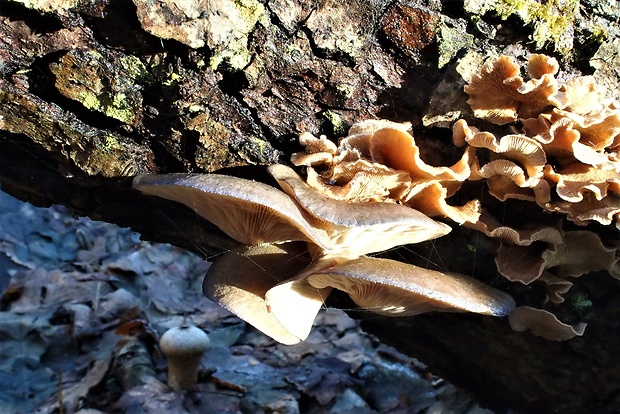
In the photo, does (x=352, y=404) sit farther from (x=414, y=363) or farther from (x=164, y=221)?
(x=164, y=221)

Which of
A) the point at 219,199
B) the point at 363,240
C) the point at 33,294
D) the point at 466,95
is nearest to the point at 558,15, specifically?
the point at 466,95

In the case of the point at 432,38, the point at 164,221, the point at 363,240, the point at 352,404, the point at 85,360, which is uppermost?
the point at 432,38

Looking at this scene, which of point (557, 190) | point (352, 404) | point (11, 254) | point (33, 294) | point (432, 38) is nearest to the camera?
point (557, 190)

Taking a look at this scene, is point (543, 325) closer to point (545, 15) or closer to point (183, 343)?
point (545, 15)

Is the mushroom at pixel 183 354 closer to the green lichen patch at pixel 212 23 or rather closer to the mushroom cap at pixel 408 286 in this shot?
the mushroom cap at pixel 408 286

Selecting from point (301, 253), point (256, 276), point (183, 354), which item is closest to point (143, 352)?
point (183, 354)

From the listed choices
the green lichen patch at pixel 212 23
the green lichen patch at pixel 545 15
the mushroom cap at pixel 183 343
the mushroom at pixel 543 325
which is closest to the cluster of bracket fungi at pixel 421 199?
the mushroom at pixel 543 325
